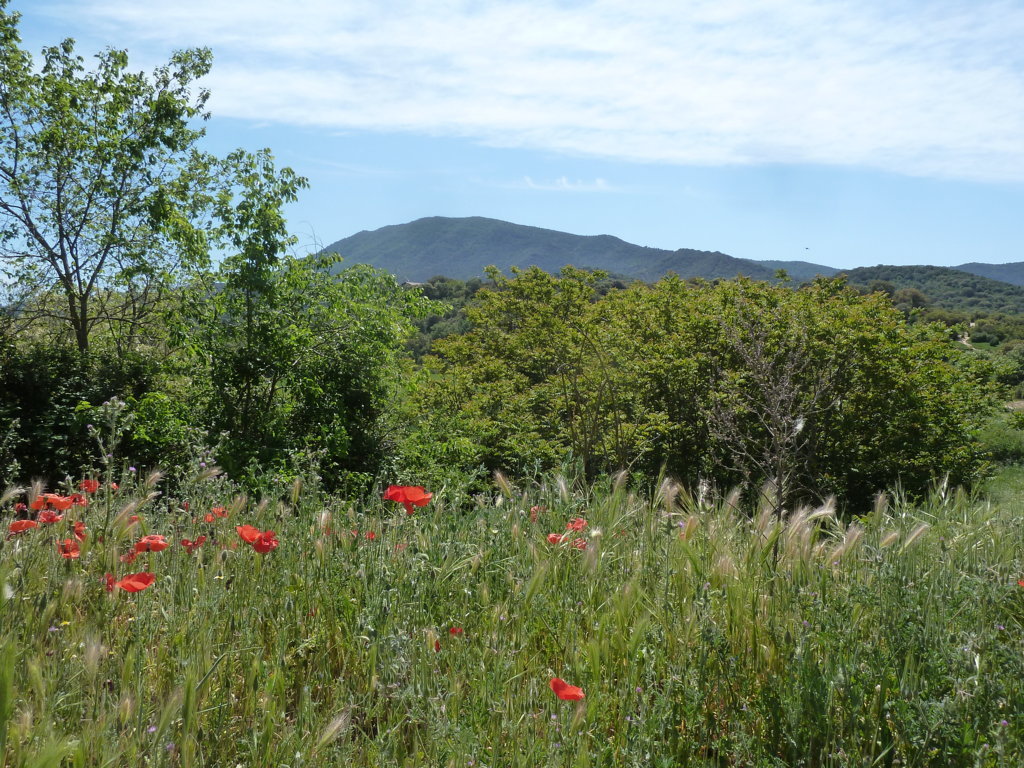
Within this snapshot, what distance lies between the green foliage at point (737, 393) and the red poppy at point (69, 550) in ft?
24.4

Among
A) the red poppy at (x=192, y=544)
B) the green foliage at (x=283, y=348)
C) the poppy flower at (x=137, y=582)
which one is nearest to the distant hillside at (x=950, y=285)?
the green foliage at (x=283, y=348)

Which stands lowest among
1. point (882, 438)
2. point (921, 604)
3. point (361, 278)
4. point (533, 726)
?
point (882, 438)

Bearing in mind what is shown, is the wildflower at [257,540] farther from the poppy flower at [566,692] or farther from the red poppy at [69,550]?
the poppy flower at [566,692]

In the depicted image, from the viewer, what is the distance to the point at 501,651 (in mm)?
1782

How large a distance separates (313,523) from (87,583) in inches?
29.1

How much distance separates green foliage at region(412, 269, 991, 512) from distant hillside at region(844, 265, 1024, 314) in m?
81.0

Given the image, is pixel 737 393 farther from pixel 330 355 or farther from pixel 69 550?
pixel 69 550

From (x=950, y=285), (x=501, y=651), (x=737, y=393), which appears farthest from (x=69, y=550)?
(x=950, y=285)

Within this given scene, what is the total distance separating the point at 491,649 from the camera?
1.95 meters

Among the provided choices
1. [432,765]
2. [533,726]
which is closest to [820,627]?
[533,726]

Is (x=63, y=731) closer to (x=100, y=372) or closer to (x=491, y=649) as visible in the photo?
(x=491, y=649)

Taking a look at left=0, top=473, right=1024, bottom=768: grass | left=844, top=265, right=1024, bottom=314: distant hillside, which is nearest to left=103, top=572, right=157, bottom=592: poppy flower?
left=0, top=473, right=1024, bottom=768: grass

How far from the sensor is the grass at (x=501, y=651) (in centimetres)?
157

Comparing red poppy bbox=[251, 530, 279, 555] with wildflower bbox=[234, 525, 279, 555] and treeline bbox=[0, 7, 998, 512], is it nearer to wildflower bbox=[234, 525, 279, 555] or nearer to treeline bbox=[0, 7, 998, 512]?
wildflower bbox=[234, 525, 279, 555]
